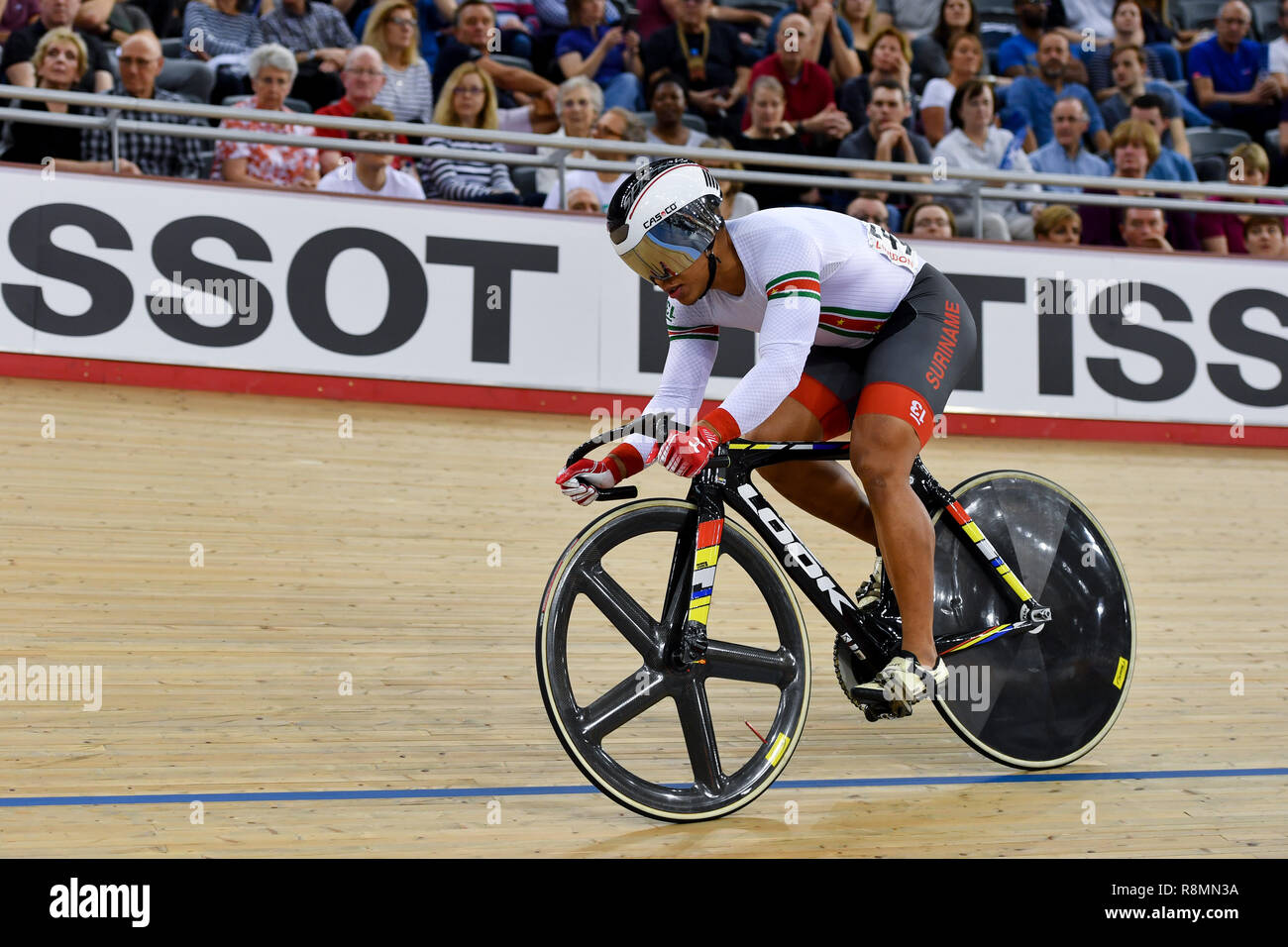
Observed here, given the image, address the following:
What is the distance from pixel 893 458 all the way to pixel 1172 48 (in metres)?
8.29

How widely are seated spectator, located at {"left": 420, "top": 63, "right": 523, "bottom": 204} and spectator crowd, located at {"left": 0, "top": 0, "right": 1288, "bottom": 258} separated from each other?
13 mm

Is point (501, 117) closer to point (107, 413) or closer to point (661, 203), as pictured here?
point (107, 413)

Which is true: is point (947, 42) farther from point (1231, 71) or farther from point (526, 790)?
point (526, 790)

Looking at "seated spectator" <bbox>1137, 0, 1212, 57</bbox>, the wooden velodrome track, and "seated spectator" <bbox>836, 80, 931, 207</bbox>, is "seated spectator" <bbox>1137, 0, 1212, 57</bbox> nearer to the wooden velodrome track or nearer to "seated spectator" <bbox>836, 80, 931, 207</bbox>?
"seated spectator" <bbox>836, 80, 931, 207</bbox>

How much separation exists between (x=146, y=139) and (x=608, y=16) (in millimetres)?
3423

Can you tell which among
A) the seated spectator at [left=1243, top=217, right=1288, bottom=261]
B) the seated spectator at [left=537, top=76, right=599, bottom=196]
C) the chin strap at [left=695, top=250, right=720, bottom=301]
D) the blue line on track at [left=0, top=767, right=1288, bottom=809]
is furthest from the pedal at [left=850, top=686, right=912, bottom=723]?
the seated spectator at [left=1243, top=217, right=1288, bottom=261]

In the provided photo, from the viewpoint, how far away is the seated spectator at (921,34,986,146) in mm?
8250

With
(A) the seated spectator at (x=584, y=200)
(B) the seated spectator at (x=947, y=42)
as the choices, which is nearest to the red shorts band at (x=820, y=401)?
(A) the seated spectator at (x=584, y=200)

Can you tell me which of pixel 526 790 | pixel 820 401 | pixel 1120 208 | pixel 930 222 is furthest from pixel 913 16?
pixel 526 790

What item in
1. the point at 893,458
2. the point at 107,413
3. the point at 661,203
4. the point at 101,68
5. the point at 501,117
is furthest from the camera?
the point at 501,117

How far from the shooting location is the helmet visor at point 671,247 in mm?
2793

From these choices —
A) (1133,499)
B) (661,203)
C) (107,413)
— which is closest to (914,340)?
(661,203)

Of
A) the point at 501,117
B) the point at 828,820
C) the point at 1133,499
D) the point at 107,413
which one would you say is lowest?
the point at 828,820

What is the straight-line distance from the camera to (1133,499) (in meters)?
6.16
